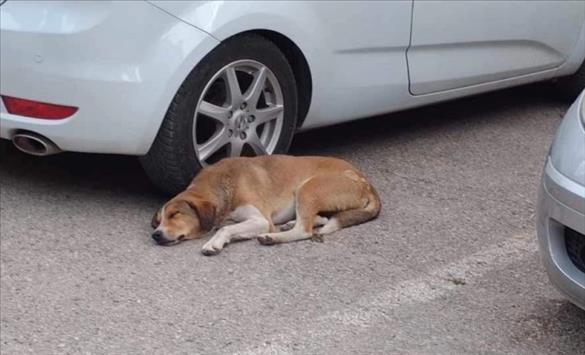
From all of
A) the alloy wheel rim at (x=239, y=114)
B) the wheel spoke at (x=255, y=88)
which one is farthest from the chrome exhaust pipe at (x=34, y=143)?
the wheel spoke at (x=255, y=88)

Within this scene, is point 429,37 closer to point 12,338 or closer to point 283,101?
point 283,101

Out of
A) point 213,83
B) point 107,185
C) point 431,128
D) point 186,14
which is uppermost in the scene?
point 186,14

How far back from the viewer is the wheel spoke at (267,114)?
17.0ft

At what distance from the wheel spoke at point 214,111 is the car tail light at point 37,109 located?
58cm

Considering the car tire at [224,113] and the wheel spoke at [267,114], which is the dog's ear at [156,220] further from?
the wheel spoke at [267,114]

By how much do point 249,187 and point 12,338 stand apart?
4.53 feet

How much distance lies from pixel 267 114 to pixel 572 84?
2.82 meters

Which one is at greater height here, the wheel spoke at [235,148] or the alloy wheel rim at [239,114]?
the alloy wheel rim at [239,114]

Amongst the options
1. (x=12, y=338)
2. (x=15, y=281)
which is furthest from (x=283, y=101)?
(x=12, y=338)

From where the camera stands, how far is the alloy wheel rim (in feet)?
16.3

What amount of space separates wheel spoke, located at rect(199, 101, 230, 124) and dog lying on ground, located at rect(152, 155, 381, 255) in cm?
20

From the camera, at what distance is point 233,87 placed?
5004 millimetres

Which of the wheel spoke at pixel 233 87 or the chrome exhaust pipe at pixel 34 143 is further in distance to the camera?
the wheel spoke at pixel 233 87

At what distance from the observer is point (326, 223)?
4.88 metres
